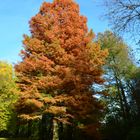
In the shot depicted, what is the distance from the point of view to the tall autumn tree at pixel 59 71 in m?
23.0

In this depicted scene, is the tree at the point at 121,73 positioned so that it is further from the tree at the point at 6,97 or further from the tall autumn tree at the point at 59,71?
the tree at the point at 6,97

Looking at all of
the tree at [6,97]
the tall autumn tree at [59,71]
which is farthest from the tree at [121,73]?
the tree at [6,97]

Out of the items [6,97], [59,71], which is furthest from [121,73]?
[6,97]

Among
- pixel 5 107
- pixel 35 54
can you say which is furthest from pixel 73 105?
pixel 5 107

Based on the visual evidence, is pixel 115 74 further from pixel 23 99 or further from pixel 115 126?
pixel 23 99

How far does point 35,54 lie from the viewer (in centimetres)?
2427

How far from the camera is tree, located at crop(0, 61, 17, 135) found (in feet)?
146

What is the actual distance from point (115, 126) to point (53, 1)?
12301 millimetres

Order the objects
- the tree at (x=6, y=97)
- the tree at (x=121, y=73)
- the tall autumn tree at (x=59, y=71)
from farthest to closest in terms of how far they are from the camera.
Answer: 1. the tree at (x=6, y=97)
2. the tree at (x=121, y=73)
3. the tall autumn tree at (x=59, y=71)

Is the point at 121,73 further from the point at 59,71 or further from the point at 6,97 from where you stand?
the point at 6,97

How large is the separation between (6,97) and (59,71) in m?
24.4

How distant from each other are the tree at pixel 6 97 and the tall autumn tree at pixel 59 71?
739 inches

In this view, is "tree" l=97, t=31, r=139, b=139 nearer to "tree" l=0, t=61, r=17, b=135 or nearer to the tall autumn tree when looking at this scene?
the tall autumn tree

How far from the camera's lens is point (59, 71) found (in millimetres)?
23438
